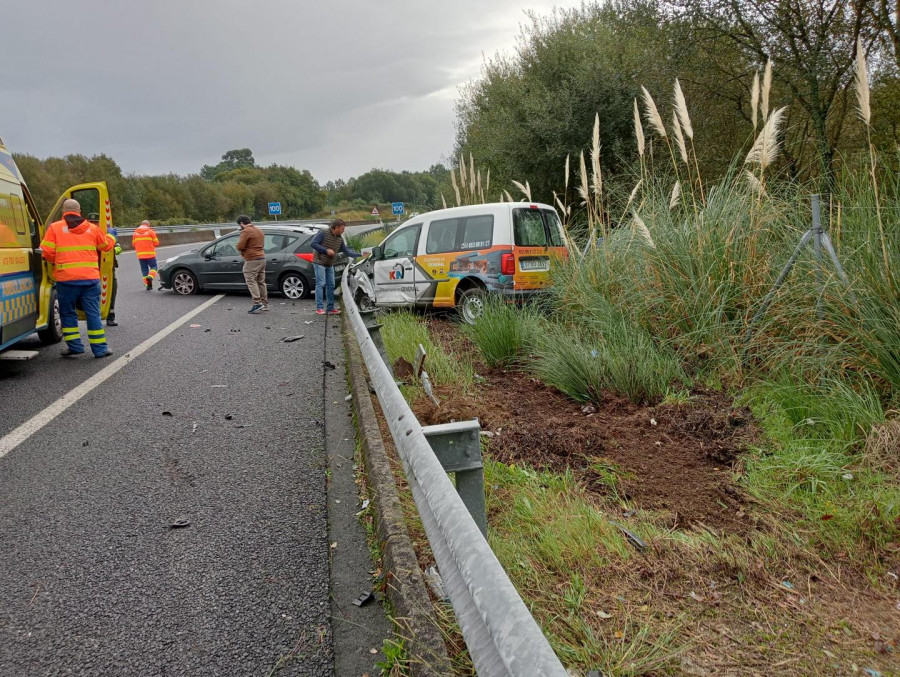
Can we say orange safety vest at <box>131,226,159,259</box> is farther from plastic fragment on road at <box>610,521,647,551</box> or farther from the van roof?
plastic fragment on road at <box>610,521,647,551</box>

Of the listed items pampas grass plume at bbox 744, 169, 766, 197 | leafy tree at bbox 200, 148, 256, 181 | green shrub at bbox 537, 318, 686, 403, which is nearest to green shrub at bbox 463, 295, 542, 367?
green shrub at bbox 537, 318, 686, 403

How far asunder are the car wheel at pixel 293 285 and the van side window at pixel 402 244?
3831 mm

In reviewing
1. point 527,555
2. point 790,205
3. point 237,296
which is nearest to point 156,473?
point 527,555

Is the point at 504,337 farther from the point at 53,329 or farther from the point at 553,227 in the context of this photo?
the point at 53,329

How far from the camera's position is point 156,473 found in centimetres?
464

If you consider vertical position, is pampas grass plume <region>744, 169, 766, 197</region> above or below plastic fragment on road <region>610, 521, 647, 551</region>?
above

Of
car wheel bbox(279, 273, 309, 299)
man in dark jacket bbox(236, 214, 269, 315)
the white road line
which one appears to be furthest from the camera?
car wheel bbox(279, 273, 309, 299)

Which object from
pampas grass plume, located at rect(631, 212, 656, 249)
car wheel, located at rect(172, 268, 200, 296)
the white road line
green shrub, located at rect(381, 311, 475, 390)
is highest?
→ pampas grass plume, located at rect(631, 212, 656, 249)

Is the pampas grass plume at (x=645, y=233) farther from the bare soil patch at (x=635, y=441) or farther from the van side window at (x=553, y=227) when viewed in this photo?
the van side window at (x=553, y=227)

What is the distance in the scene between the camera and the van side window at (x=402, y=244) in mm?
11250

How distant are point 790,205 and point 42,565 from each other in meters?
6.14

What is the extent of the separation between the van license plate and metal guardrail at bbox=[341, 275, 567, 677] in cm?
744

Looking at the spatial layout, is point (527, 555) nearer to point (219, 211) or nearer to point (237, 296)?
point (237, 296)

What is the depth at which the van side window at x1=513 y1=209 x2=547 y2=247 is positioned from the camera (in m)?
9.93
